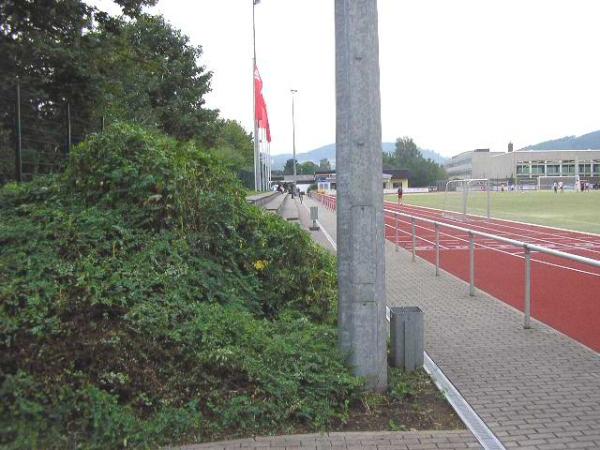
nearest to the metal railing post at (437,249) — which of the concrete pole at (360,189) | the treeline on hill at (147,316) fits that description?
the treeline on hill at (147,316)

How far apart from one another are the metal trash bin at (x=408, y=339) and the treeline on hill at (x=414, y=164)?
148671 mm

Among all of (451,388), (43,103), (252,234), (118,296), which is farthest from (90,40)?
(451,388)

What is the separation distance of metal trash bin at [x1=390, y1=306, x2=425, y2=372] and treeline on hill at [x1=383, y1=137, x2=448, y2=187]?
148671 mm

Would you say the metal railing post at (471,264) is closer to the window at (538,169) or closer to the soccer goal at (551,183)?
the soccer goal at (551,183)

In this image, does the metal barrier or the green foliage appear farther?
the green foliage

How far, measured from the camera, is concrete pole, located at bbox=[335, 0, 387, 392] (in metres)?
4.64

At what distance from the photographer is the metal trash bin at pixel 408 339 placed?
206 inches

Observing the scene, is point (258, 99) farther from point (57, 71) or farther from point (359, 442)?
point (359, 442)

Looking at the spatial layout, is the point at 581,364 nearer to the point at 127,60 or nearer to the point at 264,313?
the point at 264,313

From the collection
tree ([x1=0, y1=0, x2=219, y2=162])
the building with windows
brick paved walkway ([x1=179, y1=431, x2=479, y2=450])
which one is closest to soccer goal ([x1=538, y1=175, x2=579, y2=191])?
the building with windows

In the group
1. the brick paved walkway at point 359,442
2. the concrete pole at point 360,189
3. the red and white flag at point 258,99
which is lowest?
the brick paved walkway at point 359,442

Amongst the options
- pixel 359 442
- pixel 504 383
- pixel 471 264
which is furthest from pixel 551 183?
pixel 359 442

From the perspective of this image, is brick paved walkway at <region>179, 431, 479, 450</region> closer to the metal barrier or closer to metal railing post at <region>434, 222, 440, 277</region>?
the metal barrier

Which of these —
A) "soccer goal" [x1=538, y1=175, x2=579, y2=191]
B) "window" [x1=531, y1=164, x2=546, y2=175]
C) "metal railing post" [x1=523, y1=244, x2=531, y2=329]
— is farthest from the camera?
"window" [x1=531, y1=164, x2=546, y2=175]
